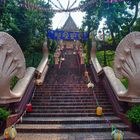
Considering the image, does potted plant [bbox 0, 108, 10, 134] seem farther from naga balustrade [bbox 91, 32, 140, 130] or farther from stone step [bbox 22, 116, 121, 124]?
naga balustrade [bbox 91, 32, 140, 130]

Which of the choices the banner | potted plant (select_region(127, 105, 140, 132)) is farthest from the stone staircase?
the banner

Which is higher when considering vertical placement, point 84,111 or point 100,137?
point 84,111

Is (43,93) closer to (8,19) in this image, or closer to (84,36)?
(8,19)

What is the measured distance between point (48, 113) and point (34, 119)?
0.83 m

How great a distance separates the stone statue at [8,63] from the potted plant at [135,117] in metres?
3.95

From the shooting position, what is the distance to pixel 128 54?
34.5 ft

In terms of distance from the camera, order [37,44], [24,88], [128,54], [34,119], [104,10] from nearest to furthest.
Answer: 1. [128,54]
2. [34,119]
3. [24,88]
4. [104,10]
5. [37,44]

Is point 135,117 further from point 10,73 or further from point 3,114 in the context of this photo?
point 10,73

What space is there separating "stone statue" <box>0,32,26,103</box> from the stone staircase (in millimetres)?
1372

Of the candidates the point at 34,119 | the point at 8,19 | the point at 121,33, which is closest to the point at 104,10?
the point at 121,33

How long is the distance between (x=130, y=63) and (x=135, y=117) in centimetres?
184

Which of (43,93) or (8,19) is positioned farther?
(8,19)

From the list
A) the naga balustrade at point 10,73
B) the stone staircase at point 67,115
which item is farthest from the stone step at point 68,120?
the naga balustrade at point 10,73

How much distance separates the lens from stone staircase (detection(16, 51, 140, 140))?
9914mm
